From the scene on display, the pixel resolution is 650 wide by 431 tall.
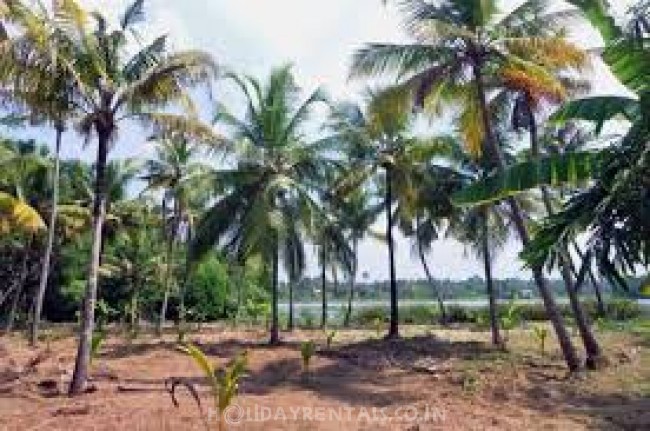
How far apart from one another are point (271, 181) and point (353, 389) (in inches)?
338

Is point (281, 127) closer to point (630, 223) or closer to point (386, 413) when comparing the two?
point (386, 413)

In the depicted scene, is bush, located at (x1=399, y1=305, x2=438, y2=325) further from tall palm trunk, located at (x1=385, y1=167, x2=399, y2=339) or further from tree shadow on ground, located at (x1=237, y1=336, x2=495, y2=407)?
tree shadow on ground, located at (x1=237, y1=336, x2=495, y2=407)

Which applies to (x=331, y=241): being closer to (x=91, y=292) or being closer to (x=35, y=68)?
Result: (x=91, y=292)

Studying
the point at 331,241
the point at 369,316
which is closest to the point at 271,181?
the point at 331,241

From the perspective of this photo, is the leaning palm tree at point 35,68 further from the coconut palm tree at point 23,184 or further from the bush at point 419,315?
the bush at point 419,315

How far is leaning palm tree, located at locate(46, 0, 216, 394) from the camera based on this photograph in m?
14.0

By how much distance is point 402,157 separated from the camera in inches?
981

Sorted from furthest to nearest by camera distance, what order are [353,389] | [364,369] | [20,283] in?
[20,283], [364,369], [353,389]

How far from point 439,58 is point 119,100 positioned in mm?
6896

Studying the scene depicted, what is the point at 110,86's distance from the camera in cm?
1434

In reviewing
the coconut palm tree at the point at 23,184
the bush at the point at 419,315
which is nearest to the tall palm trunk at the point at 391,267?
the coconut palm tree at the point at 23,184

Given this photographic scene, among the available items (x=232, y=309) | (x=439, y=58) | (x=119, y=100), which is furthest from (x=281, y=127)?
(x=232, y=309)

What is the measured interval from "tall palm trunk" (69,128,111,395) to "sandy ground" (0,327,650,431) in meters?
0.50

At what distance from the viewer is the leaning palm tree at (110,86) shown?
45.9 feet
